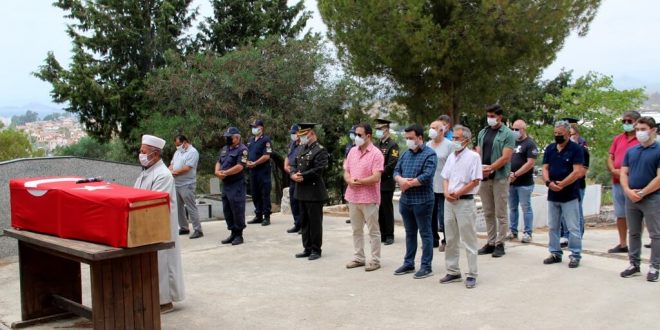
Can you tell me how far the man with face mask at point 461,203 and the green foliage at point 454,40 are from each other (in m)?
9.20

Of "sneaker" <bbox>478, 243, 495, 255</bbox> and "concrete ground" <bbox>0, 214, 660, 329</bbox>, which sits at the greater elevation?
"sneaker" <bbox>478, 243, 495, 255</bbox>

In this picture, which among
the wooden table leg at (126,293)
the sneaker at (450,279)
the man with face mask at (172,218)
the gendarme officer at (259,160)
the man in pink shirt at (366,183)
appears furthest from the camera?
the gendarme officer at (259,160)

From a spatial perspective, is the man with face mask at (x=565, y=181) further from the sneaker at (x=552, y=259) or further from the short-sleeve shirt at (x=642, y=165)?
the short-sleeve shirt at (x=642, y=165)

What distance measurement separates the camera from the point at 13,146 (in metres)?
51.1

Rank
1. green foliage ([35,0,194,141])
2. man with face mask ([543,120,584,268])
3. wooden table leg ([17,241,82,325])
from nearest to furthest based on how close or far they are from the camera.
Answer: wooden table leg ([17,241,82,325]), man with face mask ([543,120,584,268]), green foliage ([35,0,194,141])

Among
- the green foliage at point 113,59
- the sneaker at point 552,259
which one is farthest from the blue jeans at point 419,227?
the green foliage at point 113,59

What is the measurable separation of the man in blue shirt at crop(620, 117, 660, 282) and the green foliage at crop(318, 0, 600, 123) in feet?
30.3

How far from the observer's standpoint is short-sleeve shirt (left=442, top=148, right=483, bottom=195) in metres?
6.63

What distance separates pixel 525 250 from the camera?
27.8 ft

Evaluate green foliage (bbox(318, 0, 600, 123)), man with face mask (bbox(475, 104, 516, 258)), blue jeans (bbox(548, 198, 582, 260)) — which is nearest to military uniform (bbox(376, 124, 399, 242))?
man with face mask (bbox(475, 104, 516, 258))

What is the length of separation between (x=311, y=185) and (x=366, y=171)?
38.7 inches

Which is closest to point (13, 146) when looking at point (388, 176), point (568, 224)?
point (388, 176)

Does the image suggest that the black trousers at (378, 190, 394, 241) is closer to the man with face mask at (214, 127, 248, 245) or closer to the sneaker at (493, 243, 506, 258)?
the sneaker at (493, 243, 506, 258)

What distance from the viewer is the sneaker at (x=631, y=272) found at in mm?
6883
